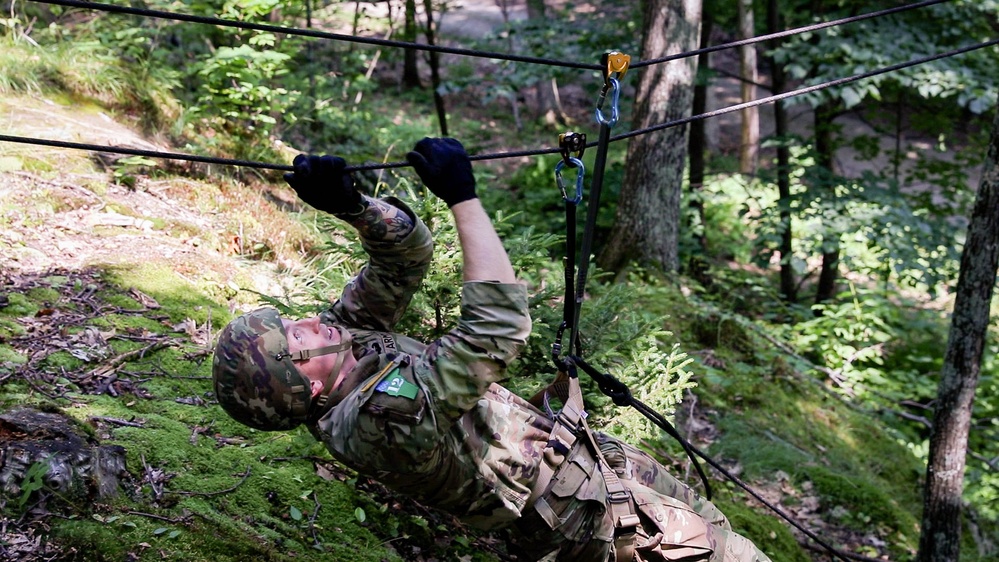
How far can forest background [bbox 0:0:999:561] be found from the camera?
345 cm

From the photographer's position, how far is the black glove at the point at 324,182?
269 cm

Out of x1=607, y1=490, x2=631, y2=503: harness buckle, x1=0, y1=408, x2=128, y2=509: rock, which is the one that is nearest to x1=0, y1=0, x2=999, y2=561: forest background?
x1=0, y1=408, x2=128, y2=509: rock

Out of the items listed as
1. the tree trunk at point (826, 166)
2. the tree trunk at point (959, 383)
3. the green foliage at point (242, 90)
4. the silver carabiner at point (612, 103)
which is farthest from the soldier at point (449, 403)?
the tree trunk at point (826, 166)

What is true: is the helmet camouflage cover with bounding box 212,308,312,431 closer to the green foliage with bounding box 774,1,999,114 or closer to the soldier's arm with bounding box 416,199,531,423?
the soldier's arm with bounding box 416,199,531,423

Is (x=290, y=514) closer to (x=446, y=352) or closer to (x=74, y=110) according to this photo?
(x=446, y=352)

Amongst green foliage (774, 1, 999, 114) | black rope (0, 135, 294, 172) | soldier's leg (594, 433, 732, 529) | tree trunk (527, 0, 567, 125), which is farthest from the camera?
tree trunk (527, 0, 567, 125)

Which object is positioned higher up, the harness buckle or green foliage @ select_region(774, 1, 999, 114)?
green foliage @ select_region(774, 1, 999, 114)

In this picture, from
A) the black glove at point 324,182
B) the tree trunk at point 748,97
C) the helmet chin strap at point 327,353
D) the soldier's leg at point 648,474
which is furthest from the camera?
the tree trunk at point 748,97

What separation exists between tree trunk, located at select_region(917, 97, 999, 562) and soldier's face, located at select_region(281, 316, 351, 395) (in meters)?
3.77

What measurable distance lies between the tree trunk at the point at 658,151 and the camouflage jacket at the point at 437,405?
4318 millimetres

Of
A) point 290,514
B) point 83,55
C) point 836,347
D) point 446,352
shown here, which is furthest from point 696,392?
point 83,55

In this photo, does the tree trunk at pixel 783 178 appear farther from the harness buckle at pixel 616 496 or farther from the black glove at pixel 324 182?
the black glove at pixel 324 182

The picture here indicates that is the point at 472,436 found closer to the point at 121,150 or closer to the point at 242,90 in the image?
the point at 121,150

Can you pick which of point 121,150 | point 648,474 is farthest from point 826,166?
point 121,150
